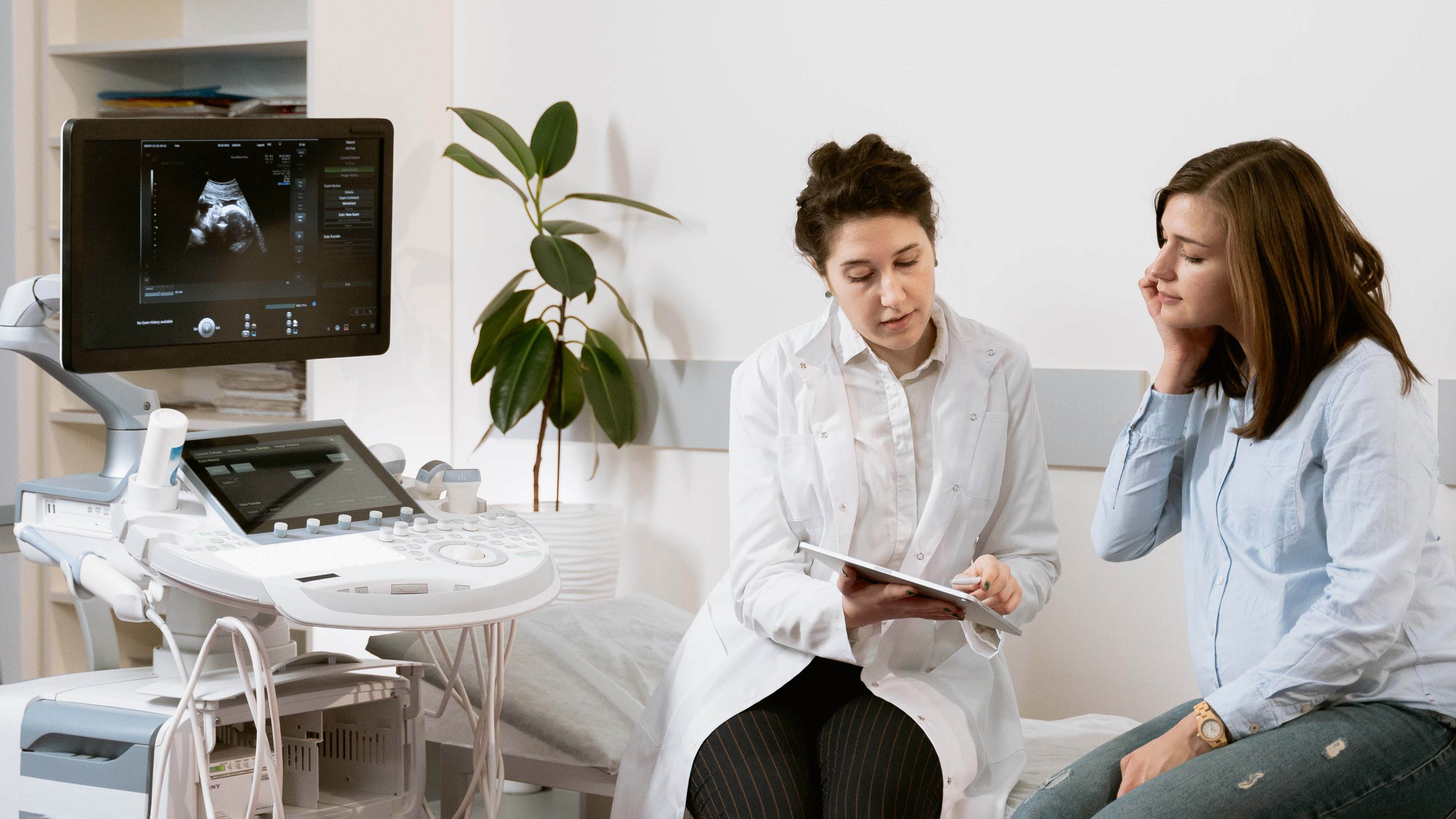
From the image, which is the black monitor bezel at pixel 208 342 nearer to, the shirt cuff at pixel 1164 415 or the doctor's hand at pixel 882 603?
the doctor's hand at pixel 882 603

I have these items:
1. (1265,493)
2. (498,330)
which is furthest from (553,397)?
(1265,493)

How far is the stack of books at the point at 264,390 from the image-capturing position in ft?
9.14

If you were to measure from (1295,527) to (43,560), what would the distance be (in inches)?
63.2

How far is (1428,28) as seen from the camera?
212 cm

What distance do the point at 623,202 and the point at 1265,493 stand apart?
65.7 inches

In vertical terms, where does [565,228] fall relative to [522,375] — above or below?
above

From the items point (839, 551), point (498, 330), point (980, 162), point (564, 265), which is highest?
point (980, 162)

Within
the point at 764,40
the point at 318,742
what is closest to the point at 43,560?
the point at 318,742

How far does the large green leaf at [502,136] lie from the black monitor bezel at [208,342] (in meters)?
0.93

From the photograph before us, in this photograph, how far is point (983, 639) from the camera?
161cm

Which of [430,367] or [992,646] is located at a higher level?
[430,367]

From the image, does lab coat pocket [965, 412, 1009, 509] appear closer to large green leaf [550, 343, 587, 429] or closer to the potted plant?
the potted plant

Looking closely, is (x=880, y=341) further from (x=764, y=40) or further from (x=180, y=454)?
(x=764, y=40)

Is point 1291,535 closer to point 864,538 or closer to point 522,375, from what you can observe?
point 864,538
